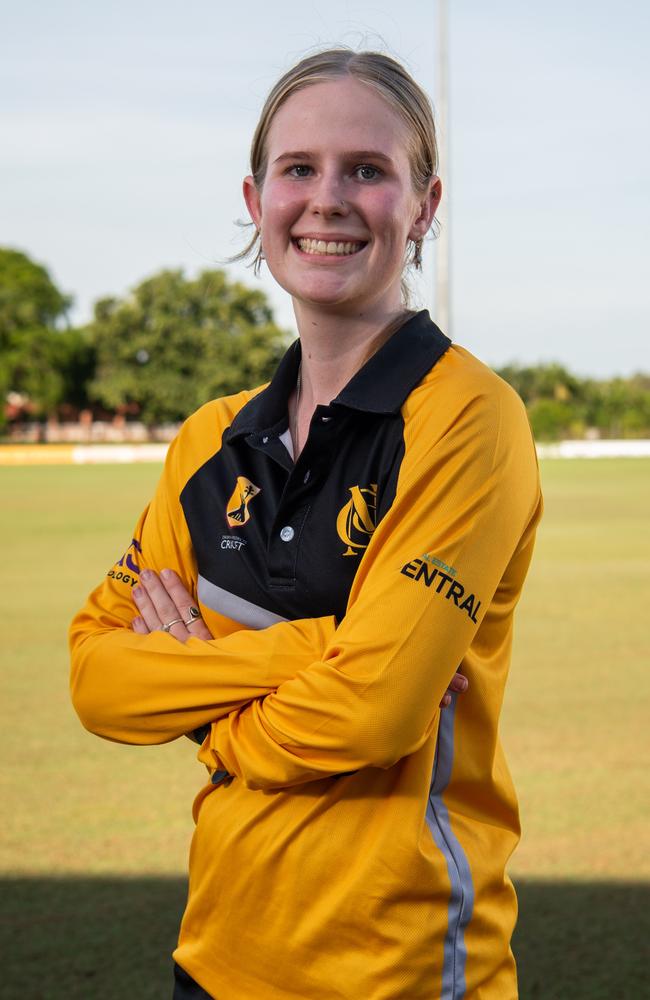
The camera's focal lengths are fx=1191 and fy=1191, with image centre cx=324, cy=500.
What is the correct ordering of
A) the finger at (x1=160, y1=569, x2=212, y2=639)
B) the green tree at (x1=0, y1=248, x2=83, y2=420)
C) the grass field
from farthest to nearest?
the green tree at (x1=0, y1=248, x2=83, y2=420), the grass field, the finger at (x1=160, y1=569, x2=212, y2=639)

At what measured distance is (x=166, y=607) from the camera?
2086 mm

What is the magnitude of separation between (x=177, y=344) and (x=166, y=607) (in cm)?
6506

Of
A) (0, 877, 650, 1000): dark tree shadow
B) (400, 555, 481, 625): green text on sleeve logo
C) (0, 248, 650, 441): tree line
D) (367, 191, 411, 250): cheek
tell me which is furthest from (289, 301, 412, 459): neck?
(0, 248, 650, 441): tree line

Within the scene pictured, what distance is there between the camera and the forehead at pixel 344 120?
1.83 m

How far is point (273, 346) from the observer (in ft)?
220

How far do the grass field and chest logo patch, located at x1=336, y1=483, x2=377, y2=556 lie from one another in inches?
71.0

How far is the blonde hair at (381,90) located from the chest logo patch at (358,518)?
51 cm

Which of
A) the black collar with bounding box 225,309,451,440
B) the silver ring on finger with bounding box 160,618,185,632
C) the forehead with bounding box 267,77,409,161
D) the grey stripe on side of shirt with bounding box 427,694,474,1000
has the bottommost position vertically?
the grey stripe on side of shirt with bounding box 427,694,474,1000

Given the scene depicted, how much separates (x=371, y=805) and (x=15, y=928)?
213 cm

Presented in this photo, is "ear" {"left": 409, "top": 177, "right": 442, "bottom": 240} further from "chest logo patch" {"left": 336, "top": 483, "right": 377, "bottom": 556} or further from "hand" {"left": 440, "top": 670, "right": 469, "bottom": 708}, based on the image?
"hand" {"left": 440, "top": 670, "right": 469, "bottom": 708}

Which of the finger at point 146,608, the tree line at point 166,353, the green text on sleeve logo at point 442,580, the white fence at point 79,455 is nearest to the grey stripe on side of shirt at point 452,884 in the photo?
the green text on sleeve logo at point 442,580

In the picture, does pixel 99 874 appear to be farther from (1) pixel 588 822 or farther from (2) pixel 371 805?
(2) pixel 371 805

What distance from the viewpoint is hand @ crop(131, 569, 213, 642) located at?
80.2 inches

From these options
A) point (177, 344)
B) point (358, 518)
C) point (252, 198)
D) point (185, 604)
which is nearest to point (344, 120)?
point (252, 198)
